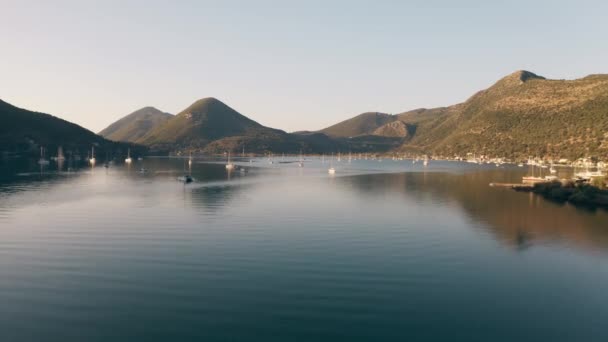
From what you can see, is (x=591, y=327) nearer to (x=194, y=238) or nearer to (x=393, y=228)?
(x=393, y=228)

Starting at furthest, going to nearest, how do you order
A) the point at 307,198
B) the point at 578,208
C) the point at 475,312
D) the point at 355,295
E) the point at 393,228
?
the point at 307,198
the point at 578,208
the point at 393,228
the point at 355,295
the point at 475,312

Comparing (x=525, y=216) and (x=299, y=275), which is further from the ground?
(x=525, y=216)

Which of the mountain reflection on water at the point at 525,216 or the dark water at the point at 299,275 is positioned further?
the mountain reflection on water at the point at 525,216

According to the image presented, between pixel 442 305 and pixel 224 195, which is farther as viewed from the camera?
pixel 224 195

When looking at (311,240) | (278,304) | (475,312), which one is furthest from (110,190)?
(475,312)

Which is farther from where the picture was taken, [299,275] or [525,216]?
[525,216]

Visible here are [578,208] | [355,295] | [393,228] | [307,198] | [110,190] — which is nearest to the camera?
[355,295]

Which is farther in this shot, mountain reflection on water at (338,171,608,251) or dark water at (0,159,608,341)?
mountain reflection on water at (338,171,608,251)
